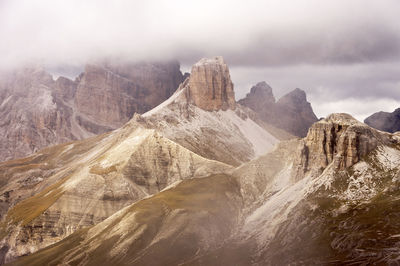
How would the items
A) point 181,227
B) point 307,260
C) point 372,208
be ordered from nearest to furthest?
point 307,260 → point 372,208 → point 181,227

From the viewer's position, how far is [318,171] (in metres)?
169

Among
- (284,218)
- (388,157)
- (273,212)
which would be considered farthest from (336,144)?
(284,218)

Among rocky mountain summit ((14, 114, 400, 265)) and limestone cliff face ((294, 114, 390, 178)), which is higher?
limestone cliff face ((294, 114, 390, 178))

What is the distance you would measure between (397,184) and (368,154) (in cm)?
1744

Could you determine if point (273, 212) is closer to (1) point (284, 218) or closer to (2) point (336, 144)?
(1) point (284, 218)

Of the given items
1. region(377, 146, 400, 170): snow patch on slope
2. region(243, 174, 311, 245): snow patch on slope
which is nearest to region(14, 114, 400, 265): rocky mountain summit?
region(377, 146, 400, 170): snow patch on slope

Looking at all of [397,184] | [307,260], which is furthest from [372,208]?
[307,260]

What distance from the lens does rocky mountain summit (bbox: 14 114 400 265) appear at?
137m

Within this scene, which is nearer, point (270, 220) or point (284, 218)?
point (284, 218)

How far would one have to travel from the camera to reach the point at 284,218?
158 meters

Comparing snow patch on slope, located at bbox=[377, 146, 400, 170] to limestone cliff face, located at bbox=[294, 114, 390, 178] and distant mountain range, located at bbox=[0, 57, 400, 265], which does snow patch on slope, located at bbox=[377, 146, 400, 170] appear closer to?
distant mountain range, located at bbox=[0, 57, 400, 265]

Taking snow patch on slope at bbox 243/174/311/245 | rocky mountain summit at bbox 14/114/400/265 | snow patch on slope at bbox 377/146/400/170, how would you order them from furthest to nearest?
snow patch on slope at bbox 243/174/311/245, snow patch on slope at bbox 377/146/400/170, rocky mountain summit at bbox 14/114/400/265

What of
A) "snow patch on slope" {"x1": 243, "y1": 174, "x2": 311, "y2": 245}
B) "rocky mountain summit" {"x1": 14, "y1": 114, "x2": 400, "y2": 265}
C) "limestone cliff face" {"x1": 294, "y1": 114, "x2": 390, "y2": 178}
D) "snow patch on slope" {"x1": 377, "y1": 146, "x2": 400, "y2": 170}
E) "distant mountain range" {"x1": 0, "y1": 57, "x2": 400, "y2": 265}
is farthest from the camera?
"limestone cliff face" {"x1": 294, "y1": 114, "x2": 390, "y2": 178}

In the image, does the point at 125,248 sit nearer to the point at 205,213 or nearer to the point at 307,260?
the point at 205,213
